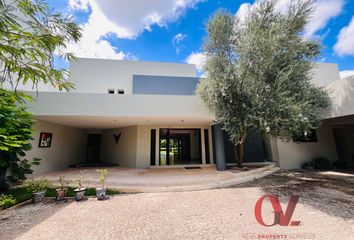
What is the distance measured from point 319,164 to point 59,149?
1589 cm

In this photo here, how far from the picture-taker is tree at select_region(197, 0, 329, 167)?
612 cm

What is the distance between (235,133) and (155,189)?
3.97 metres

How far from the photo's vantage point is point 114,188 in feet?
19.2

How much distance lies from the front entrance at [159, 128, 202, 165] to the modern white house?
0.07 metres

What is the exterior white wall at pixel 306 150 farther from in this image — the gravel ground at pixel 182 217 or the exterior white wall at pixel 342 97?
the gravel ground at pixel 182 217

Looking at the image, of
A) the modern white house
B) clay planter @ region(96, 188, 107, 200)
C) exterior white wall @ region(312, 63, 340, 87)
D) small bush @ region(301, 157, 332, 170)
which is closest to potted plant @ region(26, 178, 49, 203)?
clay planter @ region(96, 188, 107, 200)

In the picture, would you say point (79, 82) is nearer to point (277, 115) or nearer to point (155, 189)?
point (155, 189)

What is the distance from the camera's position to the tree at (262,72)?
6.12 m

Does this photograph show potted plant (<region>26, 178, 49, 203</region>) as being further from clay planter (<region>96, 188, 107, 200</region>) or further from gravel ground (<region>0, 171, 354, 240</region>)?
clay planter (<region>96, 188, 107, 200</region>)

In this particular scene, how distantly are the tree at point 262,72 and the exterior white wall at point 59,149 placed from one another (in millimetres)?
8344

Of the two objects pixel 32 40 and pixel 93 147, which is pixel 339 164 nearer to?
pixel 32 40

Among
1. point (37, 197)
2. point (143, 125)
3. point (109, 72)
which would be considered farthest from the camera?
point (109, 72)

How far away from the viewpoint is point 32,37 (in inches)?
126

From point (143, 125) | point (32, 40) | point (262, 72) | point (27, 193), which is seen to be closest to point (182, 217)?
point (32, 40)
